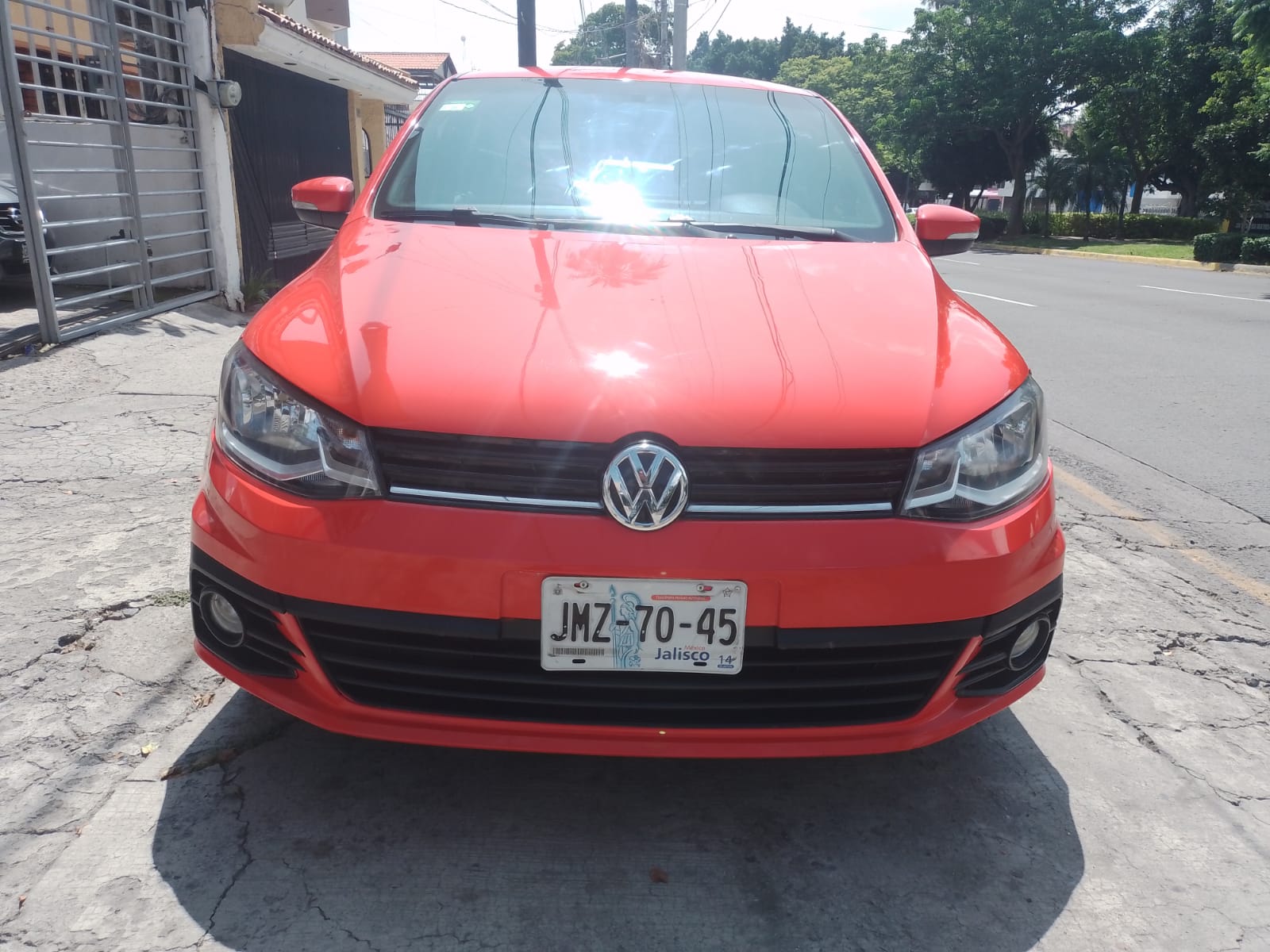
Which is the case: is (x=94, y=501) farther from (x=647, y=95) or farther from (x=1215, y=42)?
(x=1215, y=42)

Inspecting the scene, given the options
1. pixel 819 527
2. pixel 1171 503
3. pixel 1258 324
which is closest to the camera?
pixel 819 527

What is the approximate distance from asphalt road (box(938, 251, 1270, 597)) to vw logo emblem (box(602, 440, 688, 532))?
283 centimetres

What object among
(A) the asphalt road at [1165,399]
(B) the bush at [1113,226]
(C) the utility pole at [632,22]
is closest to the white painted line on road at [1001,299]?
(A) the asphalt road at [1165,399]

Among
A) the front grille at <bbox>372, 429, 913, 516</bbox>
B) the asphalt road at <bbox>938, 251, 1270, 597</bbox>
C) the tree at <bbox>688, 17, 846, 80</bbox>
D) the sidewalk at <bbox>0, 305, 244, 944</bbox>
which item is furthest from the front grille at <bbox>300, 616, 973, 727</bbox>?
the tree at <bbox>688, 17, 846, 80</bbox>

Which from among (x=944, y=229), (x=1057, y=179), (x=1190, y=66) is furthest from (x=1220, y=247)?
(x=1057, y=179)

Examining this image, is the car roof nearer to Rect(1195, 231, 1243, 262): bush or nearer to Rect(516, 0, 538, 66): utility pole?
Rect(516, 0, 538, 66): utility pole

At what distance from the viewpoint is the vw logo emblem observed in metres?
1.75

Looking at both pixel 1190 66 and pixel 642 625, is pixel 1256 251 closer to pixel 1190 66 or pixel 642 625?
pixel 1190 66

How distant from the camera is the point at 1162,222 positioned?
3666 cm

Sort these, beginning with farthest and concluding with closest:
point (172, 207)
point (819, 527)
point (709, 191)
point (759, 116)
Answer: point (172, 207)
point (759, 116)
point (709, 191)
point (819, 527)

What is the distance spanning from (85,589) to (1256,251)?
24.1 metres

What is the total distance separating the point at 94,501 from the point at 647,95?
2562mm

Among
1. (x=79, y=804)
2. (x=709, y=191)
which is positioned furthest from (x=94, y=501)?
(x=709, y=191)

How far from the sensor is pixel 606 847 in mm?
2027
